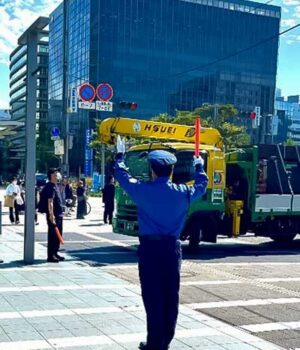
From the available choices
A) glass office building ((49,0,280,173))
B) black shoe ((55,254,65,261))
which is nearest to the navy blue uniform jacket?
black shoe ((55,254,65,261))

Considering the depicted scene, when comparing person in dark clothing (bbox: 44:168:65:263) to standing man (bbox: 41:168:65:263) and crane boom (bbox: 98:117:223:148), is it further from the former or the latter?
crane boom (bbox: 98:117:223:148)

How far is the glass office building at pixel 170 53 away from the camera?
8038 centimetres

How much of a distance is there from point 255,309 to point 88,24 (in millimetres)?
76809

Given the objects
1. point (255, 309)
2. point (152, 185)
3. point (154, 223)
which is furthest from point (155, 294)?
point (255, 309)

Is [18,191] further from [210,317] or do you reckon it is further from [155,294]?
[155,294]

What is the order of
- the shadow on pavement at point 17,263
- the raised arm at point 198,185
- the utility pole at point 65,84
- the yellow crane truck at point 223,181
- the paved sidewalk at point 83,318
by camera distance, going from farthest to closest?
the utility pole at point 65,84 → the yellow crane truck at point 223,181 → the shadow on pavement at point 17,263 → the paved sidewalk at point 83,318 → the raised arm at point 198,185

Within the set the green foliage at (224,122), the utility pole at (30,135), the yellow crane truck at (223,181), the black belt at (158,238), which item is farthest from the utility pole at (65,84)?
the green foliage at (224,122)

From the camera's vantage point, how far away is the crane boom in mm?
12906

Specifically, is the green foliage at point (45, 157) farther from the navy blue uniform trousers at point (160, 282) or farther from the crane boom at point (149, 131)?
the navy blue uniform trousers at point (160, 282)

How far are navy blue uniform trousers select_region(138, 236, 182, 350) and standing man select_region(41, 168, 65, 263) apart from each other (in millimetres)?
5846

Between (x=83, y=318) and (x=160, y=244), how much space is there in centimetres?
242

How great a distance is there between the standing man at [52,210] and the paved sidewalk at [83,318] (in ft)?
3.69

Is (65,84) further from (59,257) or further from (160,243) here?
(160,243)

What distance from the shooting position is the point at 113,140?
1293cm
